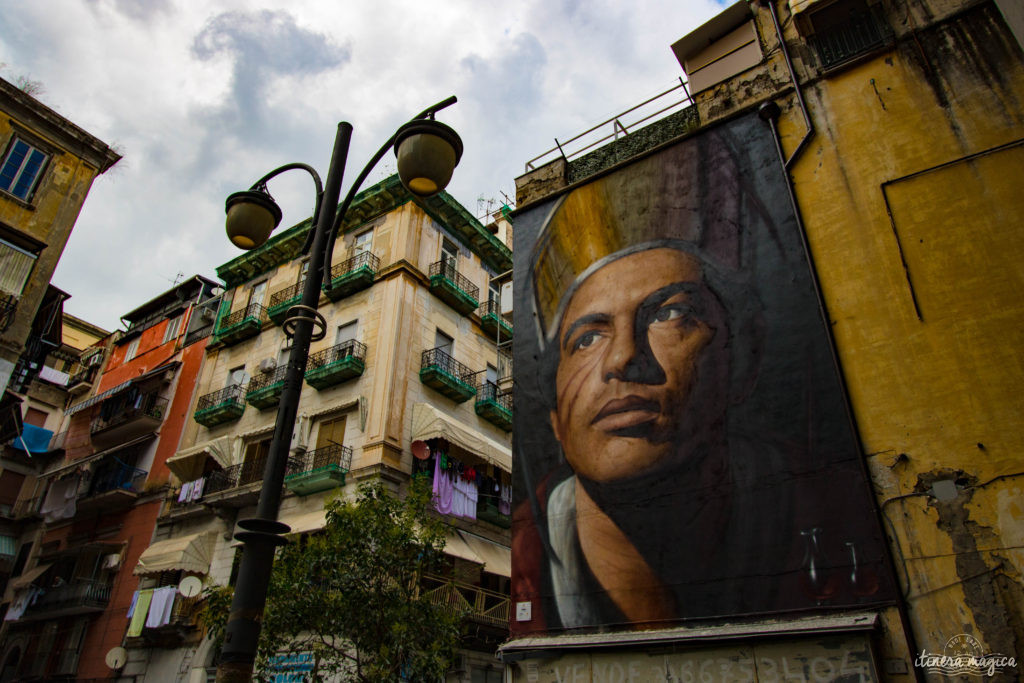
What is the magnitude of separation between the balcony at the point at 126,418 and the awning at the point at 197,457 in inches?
156

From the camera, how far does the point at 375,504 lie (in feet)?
38.1

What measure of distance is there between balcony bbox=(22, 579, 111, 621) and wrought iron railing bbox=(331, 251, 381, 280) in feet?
47.3

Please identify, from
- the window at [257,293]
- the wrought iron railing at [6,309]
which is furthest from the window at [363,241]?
the wrought iron railing at [6,309]

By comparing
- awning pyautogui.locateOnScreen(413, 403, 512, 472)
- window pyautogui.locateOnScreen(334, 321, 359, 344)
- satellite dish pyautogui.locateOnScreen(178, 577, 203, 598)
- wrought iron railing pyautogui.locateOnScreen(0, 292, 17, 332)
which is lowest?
satellite dish pyautogui.locateOnScreen(178, 577, 203, 598)

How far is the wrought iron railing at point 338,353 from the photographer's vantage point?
20.7 m

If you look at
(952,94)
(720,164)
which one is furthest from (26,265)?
(952,94)

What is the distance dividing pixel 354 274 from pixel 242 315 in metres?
7.10

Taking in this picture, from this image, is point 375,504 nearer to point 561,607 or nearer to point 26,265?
point 561,607

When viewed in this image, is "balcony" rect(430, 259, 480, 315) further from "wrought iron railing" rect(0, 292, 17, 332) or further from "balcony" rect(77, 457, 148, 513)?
"balcony" rect(77, 457, 148, 513)

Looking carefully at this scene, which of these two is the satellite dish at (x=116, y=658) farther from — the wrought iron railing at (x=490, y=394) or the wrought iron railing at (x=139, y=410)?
the wrought iron railing at (x=490, y=394)

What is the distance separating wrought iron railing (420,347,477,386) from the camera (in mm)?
21031

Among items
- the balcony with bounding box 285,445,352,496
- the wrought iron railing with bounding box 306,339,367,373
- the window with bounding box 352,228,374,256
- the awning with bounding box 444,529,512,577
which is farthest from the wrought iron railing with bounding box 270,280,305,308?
the awning with bounding box 444,529,512,577

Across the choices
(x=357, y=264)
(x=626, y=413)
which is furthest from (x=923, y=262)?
(x=357, y=264)

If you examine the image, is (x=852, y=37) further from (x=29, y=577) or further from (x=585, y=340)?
(x=29, y=577)
